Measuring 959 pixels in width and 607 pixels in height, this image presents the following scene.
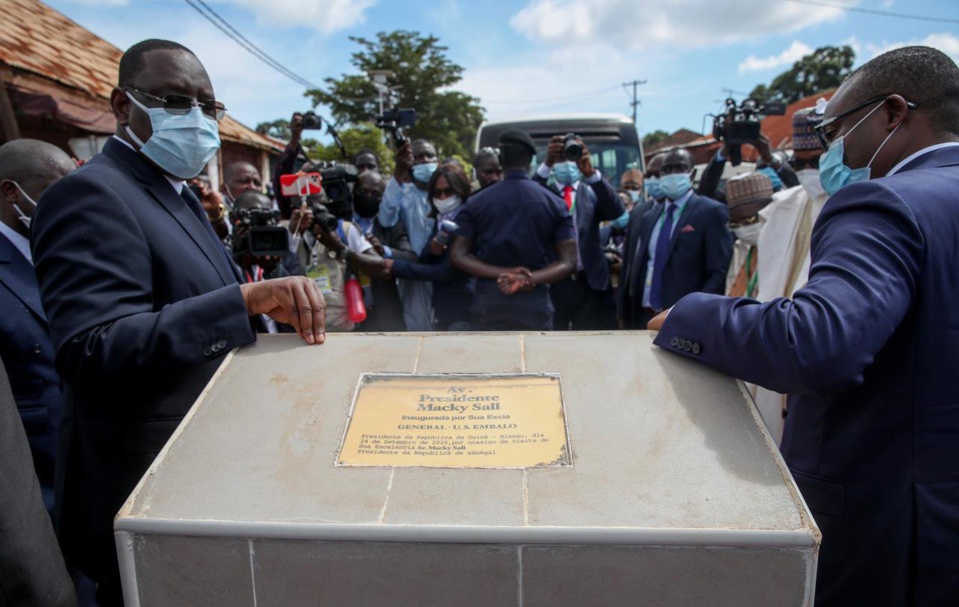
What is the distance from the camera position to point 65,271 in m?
1.34

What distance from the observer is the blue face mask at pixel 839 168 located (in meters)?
1.54

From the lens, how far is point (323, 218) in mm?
3627

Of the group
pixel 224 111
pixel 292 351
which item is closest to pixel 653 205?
pixel 224 111

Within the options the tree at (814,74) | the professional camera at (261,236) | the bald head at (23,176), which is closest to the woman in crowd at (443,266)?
the professional camera at (261,236)

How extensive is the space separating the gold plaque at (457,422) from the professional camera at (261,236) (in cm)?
198

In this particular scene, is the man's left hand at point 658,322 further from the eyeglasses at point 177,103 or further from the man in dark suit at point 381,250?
the man in dark suit at point 381,250

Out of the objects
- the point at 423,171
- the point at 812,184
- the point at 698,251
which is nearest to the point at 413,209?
the point at 423,171

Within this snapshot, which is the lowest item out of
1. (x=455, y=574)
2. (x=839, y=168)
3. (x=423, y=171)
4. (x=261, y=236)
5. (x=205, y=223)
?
(x=455, y=574)

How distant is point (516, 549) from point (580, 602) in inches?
5.2

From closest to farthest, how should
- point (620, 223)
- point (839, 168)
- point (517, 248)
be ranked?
point (839, 168)
point (517, 248)
point (620, 223)

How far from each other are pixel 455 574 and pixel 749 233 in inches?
147

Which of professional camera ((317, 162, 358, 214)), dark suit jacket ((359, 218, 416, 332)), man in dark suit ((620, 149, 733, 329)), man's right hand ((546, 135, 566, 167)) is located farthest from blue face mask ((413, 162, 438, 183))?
man in dark suit ((620, 149, 733, 329))

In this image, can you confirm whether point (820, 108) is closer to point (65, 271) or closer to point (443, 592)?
point (443, 592)

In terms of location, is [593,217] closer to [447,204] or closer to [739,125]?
[447,204]
